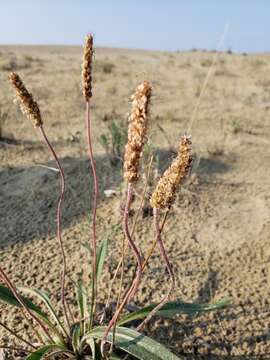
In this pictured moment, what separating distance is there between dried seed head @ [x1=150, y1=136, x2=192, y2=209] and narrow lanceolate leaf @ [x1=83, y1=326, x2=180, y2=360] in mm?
580

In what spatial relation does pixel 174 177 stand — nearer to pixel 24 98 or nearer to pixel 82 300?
pixel 24 98

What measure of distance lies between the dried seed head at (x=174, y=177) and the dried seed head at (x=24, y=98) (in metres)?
0.46

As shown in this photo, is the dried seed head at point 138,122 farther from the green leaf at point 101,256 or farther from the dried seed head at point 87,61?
the green leaf at point 101,256

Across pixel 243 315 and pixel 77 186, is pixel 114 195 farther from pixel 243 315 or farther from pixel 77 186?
pixel 243 315

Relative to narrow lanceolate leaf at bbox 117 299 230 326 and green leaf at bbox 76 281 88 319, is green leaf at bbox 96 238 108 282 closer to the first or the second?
green leaf at bbox 76 281 88 319

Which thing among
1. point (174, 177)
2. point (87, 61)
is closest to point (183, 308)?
point (174, 177)

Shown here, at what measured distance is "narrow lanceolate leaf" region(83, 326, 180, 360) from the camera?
1333 millimetres

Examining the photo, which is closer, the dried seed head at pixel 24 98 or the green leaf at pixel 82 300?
the dried seed head at pixel 24 98

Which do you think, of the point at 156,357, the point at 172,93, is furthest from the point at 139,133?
the point at 172,93

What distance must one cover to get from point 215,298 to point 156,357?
788mm

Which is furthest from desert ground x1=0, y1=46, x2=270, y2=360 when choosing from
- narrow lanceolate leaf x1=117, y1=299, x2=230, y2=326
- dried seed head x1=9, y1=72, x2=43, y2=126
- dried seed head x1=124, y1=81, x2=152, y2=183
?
dried seed head x1=9, y1=72, x2=43, y2=126

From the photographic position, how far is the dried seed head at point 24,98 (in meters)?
1.14

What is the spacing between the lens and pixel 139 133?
34.6 inches

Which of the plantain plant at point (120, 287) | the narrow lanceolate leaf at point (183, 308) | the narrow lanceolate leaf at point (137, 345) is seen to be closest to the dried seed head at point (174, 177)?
the plantain plant at point (120, 287)
